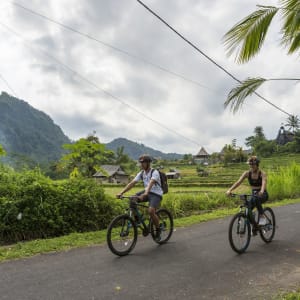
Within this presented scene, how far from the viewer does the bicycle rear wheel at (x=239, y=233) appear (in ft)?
19.4

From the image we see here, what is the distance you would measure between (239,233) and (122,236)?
215 cm

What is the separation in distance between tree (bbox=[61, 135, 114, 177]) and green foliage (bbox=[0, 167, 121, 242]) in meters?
0.59

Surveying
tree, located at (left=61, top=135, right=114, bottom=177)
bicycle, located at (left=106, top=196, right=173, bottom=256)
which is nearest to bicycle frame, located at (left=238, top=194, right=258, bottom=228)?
bicycle, located at (left=106, top=196, right=173, bottom=256)

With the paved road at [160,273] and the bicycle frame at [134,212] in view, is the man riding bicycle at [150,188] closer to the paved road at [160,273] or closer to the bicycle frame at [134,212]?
the bicycle frame at [134,212]

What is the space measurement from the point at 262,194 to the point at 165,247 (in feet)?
7.17

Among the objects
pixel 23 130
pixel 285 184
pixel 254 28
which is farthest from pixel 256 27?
pixel 23 130

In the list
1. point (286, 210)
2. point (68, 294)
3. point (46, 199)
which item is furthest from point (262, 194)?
point (286, 210)

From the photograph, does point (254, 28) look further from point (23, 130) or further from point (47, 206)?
point (23, 130)

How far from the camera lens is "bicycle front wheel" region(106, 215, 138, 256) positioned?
5.64 metres

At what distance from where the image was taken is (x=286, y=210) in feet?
40.0

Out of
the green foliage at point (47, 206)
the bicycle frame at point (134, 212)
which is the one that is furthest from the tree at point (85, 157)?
the bicycle frame at point (134, 212)

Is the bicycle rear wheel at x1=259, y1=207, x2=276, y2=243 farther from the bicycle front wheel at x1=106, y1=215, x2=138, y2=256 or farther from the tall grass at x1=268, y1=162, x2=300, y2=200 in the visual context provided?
the tall grass at x1=268, y1=162, x2=300, y2=200

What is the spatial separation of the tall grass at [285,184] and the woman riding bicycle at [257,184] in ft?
34.0

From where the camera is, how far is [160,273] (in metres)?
4.84
